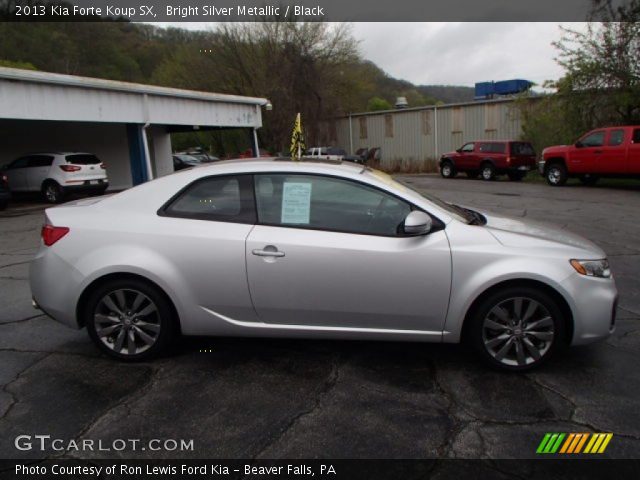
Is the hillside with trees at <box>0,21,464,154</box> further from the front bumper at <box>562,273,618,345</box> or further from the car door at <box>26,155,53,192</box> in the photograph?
the front bumper at <box>562,273,618,345</box>

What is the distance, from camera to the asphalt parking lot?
8.93 feet

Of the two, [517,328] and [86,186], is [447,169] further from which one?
[517,328]

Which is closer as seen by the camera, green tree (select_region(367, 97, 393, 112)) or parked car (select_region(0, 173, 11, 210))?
parked car (select_region(0, 173, 11, 210))

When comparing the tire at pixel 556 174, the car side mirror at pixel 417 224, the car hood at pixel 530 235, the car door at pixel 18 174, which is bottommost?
the tire at pixel 556 174

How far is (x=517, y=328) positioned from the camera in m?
3.41

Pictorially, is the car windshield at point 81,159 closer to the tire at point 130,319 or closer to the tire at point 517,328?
the tire at point 130,319

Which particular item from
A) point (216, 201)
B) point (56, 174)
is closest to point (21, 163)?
point (56, 174)

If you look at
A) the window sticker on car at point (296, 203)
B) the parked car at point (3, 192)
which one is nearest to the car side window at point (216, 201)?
the window sticker on car at point (296, 203)

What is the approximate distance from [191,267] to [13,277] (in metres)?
4.23

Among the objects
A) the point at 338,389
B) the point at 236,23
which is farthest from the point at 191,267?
the point at 236,23

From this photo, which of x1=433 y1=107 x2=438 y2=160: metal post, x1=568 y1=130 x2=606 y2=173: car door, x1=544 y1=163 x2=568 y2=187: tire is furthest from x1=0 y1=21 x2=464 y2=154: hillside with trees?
x1=568 y1=130 x2=606 y2=173: car door

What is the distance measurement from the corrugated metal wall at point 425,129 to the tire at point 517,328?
2367 cm

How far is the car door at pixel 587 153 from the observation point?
52.3 feet

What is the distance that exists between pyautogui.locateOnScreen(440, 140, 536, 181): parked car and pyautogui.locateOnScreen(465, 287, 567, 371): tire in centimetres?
1817
